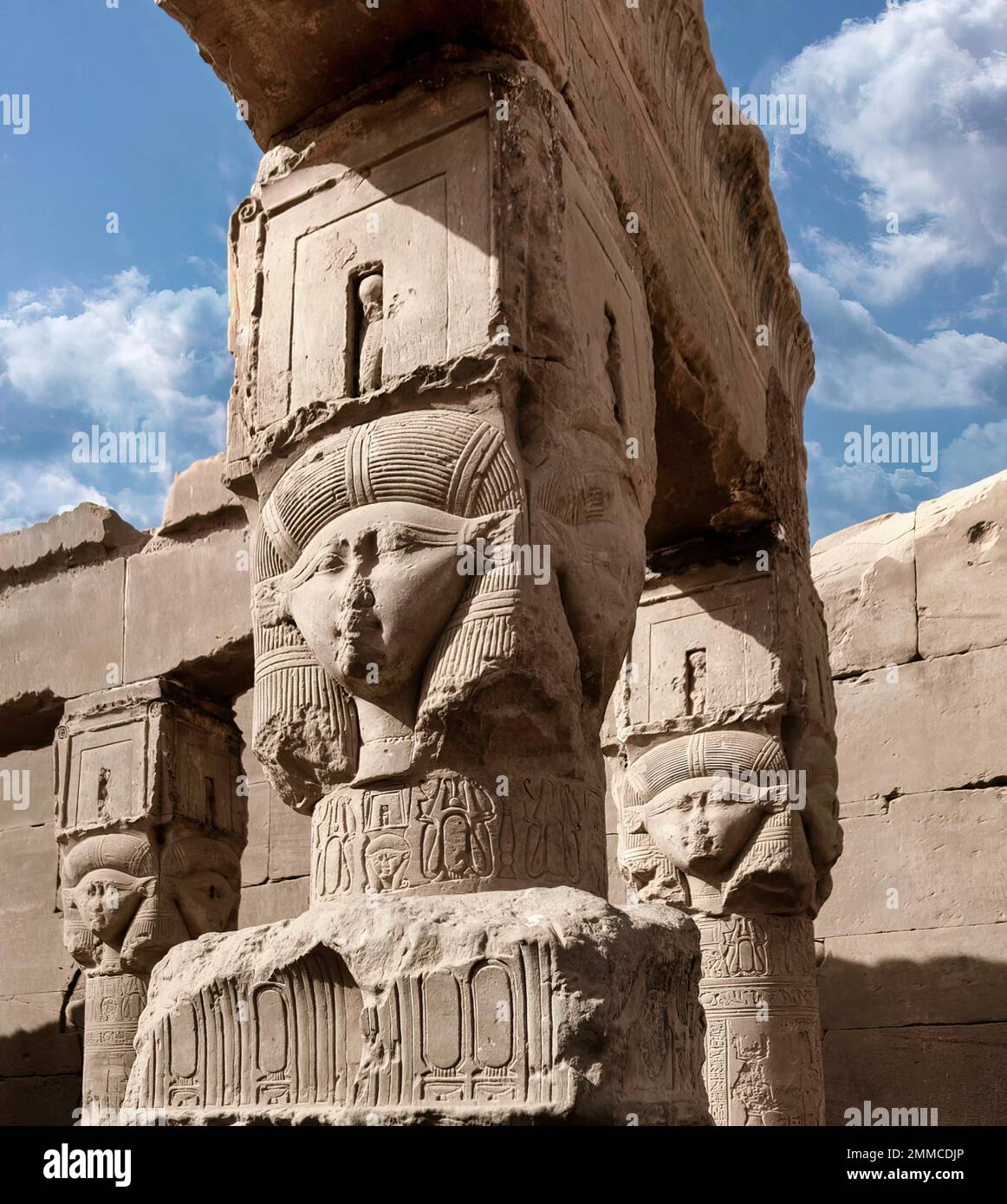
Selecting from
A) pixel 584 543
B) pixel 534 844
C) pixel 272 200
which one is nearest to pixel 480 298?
pixel 584 543

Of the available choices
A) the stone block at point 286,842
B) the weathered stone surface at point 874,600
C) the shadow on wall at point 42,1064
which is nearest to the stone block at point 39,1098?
the shadow on wall at point 42,1064

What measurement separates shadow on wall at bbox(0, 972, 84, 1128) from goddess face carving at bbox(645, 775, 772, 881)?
20.3 feet

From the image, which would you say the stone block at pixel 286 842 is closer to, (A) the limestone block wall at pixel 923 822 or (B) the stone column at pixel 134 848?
(B) the stone column at pixel 134 848

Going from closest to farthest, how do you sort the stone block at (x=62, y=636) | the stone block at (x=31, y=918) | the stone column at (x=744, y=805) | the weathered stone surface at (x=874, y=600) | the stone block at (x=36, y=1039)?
the stone column at (x=744, y=805) < the stone block at (x=62, y=636) < the weathered stone surface at (x=874, y=600) < the stone block at (x=36, y=1039) < the stone block at (x=31, y=918)

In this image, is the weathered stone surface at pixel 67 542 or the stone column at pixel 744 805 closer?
the stone column at pixel 744 805

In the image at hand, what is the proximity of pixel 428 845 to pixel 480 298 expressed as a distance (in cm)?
122

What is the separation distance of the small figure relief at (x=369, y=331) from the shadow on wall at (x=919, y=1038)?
5.34m

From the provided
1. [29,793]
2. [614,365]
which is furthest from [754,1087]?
[29,793]

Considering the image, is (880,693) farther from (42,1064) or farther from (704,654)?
(42,1064)

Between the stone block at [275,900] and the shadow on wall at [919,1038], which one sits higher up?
the stone block at [275,900]

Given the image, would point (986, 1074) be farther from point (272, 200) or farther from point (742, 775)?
point (272, 200)

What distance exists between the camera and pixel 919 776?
24.8ft

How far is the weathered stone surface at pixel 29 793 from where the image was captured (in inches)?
427

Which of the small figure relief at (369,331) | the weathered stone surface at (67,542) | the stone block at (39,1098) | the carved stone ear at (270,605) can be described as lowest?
the stone block at (39,1098)
